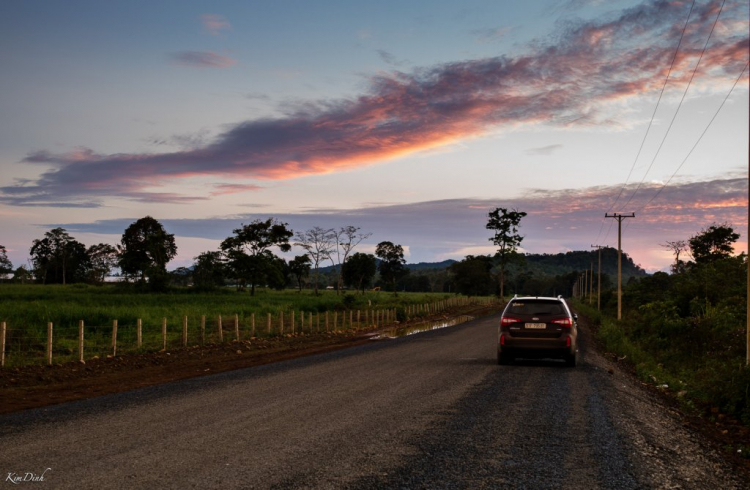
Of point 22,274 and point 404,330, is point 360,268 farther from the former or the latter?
Result: point 404,330

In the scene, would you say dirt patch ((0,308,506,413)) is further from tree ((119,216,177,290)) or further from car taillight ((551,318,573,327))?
tree ((119,216,177,290))

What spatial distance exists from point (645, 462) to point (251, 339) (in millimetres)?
20696

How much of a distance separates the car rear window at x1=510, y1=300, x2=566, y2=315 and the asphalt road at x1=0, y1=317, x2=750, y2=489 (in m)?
3.04

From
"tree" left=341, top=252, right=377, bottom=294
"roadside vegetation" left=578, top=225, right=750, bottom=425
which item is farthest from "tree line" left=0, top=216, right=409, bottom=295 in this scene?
"roadside vegetation" left=578, top=225, right=750, bottom=425

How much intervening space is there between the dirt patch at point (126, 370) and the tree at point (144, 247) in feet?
237

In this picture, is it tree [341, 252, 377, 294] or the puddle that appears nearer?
the puddle

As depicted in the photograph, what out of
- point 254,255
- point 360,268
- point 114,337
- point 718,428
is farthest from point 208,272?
point 718,428

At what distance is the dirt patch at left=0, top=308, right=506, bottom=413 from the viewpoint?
1208 centimetres

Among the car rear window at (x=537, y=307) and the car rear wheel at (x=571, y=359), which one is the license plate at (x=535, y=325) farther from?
the car rear wheel at (x=571, y=359)

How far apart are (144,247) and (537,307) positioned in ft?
305

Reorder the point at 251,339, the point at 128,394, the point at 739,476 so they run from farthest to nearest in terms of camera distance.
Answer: the point at 251,339
the point at 128,394
the point at 739,476

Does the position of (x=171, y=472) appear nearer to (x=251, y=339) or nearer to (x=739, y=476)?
(x=739, y=476)

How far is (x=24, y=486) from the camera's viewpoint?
569 cm

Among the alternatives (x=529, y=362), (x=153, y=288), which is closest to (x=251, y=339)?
(x=529, y=362)
